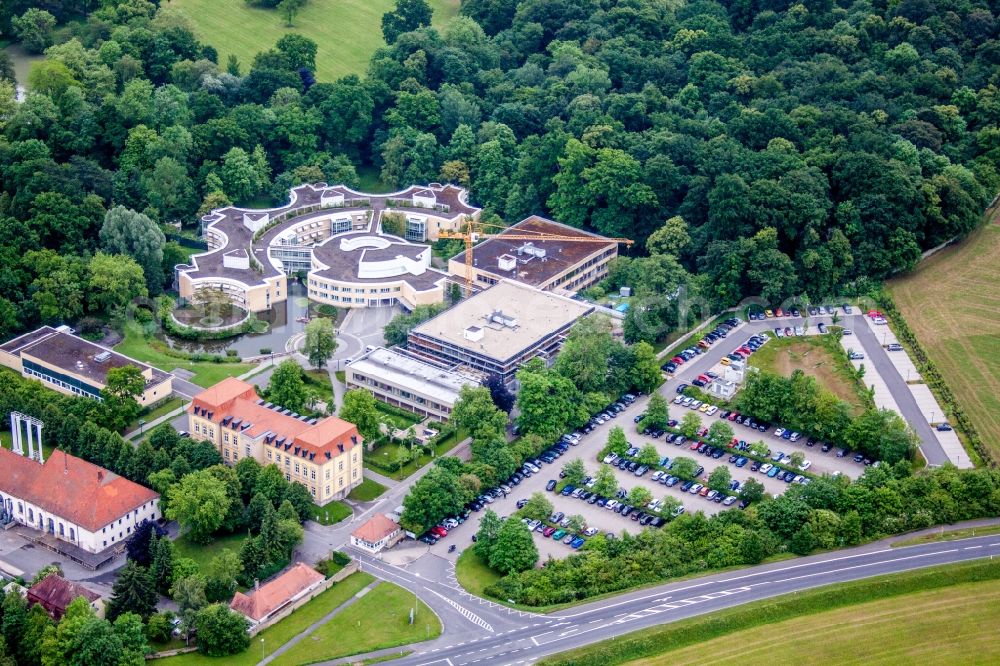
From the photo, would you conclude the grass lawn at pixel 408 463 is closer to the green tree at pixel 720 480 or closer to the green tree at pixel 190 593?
the green tree at pixel 720 480

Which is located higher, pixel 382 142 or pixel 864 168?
pixel 864 168

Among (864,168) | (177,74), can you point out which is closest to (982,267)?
(864,168)

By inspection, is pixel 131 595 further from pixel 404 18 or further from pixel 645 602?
pixel 404 18

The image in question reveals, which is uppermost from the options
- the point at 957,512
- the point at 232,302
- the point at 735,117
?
the point at 735,117

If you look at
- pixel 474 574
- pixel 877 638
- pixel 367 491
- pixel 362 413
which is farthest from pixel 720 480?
pixel 362 413

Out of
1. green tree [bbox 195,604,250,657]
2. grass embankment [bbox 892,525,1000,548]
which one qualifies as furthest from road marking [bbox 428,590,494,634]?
grass embankment [bbox 892,525,1000,548]

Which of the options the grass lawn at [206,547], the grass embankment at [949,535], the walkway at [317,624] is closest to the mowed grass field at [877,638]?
the grass embankment at [949,535]

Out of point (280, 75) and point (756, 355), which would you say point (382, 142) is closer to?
point (280, 75)
